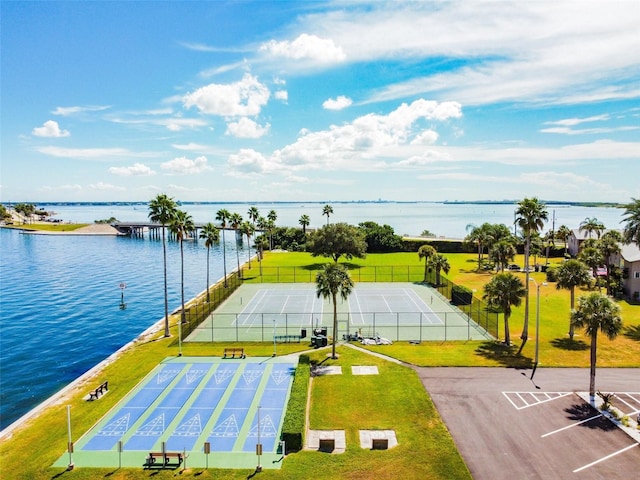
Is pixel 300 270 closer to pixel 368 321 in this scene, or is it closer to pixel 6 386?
pixel 368 321

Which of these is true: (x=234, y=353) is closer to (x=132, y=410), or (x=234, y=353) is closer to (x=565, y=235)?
(x=132, y=410)

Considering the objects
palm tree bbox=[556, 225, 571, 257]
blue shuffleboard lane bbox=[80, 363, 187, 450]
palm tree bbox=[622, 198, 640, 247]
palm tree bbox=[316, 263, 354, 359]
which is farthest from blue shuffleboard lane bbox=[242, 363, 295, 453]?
palm tree bbox=[556, 225, 571, 257]

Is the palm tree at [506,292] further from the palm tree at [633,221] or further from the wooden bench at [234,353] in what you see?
the wooden bench at [234,353]

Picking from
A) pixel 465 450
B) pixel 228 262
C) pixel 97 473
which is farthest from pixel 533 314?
pixel 228 262

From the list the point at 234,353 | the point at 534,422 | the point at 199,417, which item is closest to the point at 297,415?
the point at 199,417

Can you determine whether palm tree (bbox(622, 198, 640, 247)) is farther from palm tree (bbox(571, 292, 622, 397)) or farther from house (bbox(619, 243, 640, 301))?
palm tree (bbox(571, 292, 622, 397))

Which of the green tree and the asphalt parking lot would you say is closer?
the asphalt parking lot
